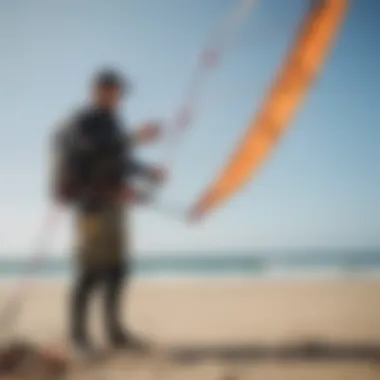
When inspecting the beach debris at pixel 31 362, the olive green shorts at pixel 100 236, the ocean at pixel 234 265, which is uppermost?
the olive green shorts at pixel 100 236

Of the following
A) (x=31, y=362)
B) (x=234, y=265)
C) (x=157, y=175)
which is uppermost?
(x=157, y=175)

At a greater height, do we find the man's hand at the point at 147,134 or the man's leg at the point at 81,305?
the man's hand at the point at 147,134

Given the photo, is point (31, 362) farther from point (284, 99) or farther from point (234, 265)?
point (284, 99)

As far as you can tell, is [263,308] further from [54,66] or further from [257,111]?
[54,66]

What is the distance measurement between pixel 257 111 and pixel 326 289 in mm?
343

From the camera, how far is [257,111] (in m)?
1.22

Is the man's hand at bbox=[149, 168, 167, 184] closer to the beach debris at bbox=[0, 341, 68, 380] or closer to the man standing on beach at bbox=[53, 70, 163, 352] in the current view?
the man standing on beach at bbox=[53, 70, 163, 352]

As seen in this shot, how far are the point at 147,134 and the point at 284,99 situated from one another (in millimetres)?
259

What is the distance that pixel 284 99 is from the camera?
123 cm

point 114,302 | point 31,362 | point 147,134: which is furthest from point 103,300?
point 147,134

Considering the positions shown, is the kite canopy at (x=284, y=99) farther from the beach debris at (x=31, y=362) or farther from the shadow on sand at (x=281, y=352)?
the beach debris at (x=31, y=362)

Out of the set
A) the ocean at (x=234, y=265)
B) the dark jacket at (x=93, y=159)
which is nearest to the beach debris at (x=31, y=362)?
the ocean at (x=234, y=265)

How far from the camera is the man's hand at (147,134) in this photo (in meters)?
1.18

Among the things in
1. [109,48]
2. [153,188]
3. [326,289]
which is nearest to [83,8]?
[109,48]
